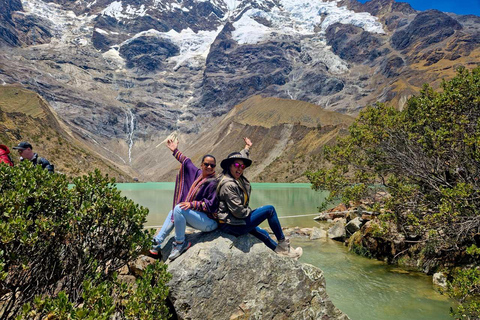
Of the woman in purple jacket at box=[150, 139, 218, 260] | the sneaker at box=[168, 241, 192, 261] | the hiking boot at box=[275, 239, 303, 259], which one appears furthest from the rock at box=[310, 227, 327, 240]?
A: the sneaker at box=[168, 241, 192, 261]

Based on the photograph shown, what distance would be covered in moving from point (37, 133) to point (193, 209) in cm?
9421

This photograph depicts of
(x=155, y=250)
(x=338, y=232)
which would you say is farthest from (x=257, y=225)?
(x=338, y=232)

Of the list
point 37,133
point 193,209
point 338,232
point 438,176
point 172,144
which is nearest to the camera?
point 193,209

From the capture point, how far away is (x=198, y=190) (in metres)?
5.52

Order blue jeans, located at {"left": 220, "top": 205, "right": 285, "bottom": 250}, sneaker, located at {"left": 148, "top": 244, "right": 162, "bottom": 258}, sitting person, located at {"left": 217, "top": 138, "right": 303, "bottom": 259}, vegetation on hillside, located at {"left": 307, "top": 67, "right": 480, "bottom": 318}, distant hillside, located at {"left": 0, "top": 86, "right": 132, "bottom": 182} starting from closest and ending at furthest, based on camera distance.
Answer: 1. sitting person, located at {"left": 217, "top": 138, "right": 303, "bottom": 259}
2. blue jeans, located at {"left": 220, "top": 205, "right": 285, "bottom": 250}
3. sneaker, located at {"left": 148, "top": 244, "right": 162, "bottom": 258}
4. vegetation on hillside, located at {"left": 307, "top": 67, "right": 480, "bottom": 318}
5. distant hillside, located at {"left": 0, "top": 86, "right": 132, "bottom": 182}

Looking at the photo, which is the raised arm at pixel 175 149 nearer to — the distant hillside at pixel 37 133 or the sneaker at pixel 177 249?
the sneaker at pixel 177 249

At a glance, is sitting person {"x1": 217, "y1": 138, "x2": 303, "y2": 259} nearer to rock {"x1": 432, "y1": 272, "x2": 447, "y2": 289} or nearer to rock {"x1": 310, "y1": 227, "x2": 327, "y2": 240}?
rock {"x1": 432, "y1": 272, "x2": 447, "y2": 289}

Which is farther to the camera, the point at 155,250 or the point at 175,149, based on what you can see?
the point at 175,149

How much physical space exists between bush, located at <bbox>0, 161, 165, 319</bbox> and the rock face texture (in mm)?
842

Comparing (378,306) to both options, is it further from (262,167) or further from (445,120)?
(262,167)

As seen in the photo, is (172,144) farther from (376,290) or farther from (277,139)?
(277,139)

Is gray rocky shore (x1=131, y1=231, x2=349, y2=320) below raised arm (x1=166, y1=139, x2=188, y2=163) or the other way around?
below

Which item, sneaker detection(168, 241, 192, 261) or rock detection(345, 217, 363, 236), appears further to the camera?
rock detection(345, 217, 363, 236)

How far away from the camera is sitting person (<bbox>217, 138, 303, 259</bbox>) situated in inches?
204
